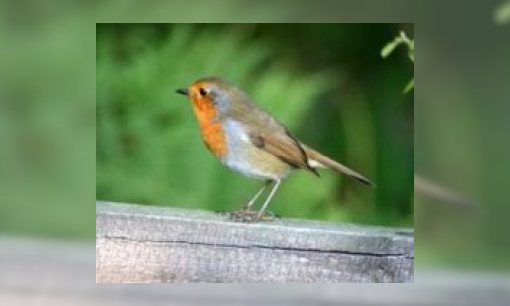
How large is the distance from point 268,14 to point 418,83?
33 centimetres

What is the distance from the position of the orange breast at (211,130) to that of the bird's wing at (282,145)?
0.20ft

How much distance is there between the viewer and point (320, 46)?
2262mm

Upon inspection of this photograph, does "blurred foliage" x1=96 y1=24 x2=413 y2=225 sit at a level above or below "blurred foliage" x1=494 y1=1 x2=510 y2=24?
below

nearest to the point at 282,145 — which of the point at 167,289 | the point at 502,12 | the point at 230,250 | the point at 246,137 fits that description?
the point at 246,137

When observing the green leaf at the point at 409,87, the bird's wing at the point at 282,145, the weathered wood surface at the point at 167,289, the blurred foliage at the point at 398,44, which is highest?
the blurred foliage at the point at 398,44

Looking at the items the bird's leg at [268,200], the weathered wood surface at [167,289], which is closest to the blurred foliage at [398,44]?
the bird's leg at [268,200]

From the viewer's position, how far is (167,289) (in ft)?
7.43

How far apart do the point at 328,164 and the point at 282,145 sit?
0.32 ft

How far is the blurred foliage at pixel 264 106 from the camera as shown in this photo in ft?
7.42

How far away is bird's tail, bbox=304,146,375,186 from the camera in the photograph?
7.43 ft

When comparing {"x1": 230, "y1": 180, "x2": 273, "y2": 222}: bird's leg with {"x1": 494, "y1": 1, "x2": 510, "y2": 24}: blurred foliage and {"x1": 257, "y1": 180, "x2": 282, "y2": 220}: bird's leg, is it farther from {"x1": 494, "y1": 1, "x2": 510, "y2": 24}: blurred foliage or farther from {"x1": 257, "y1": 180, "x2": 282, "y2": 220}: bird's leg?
{"x1": 494, "y1": 1, "x2": 510, "y2": 24}: blurred foliage

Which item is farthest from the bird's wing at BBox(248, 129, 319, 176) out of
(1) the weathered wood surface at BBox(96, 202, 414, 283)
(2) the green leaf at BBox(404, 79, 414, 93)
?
(2) the green leaf at BBox(404, 79, 414, 93)

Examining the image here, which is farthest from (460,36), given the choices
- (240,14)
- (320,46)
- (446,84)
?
(240,14)

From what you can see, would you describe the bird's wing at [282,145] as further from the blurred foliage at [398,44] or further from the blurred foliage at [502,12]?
the blurred foliage at [502,12]
